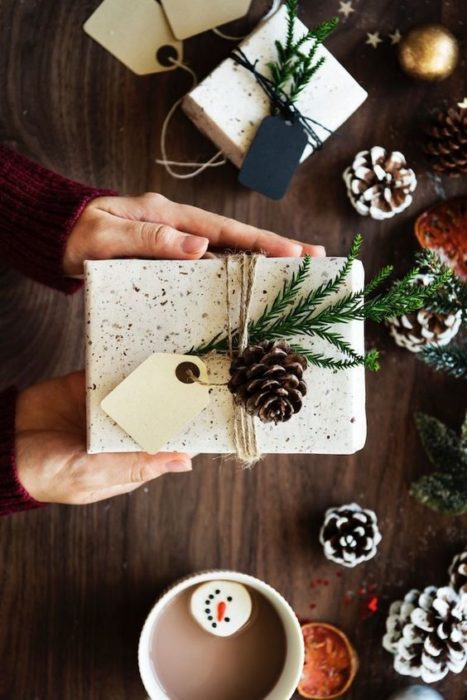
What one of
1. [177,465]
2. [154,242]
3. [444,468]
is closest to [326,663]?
[444,468]

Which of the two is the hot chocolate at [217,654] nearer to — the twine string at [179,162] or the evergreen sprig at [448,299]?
the evergreen sprig at [448,299]

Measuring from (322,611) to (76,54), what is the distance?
2.89 ft

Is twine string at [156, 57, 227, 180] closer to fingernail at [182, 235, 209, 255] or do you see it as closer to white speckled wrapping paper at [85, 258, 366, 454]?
fingernail at [182, 235, 209, 255]

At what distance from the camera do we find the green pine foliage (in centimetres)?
104

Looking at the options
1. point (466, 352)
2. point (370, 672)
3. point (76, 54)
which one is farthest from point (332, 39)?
point (370, 672)

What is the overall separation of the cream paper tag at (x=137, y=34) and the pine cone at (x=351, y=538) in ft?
2.26

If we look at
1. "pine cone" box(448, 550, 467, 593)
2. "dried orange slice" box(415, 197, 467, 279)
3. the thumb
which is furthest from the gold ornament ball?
"pine cone" box(448, 550, 467, 593)

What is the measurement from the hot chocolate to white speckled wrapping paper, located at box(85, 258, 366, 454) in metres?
0.37

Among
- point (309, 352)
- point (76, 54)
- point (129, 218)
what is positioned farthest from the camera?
point (76, 54)

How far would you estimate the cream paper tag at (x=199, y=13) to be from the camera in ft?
3.44

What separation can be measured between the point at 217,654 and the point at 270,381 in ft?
1.73

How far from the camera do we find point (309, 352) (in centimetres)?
69

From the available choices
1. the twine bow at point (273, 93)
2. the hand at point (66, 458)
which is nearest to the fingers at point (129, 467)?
the hand at point (66, 458)

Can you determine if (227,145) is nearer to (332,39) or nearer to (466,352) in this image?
(332,39)
